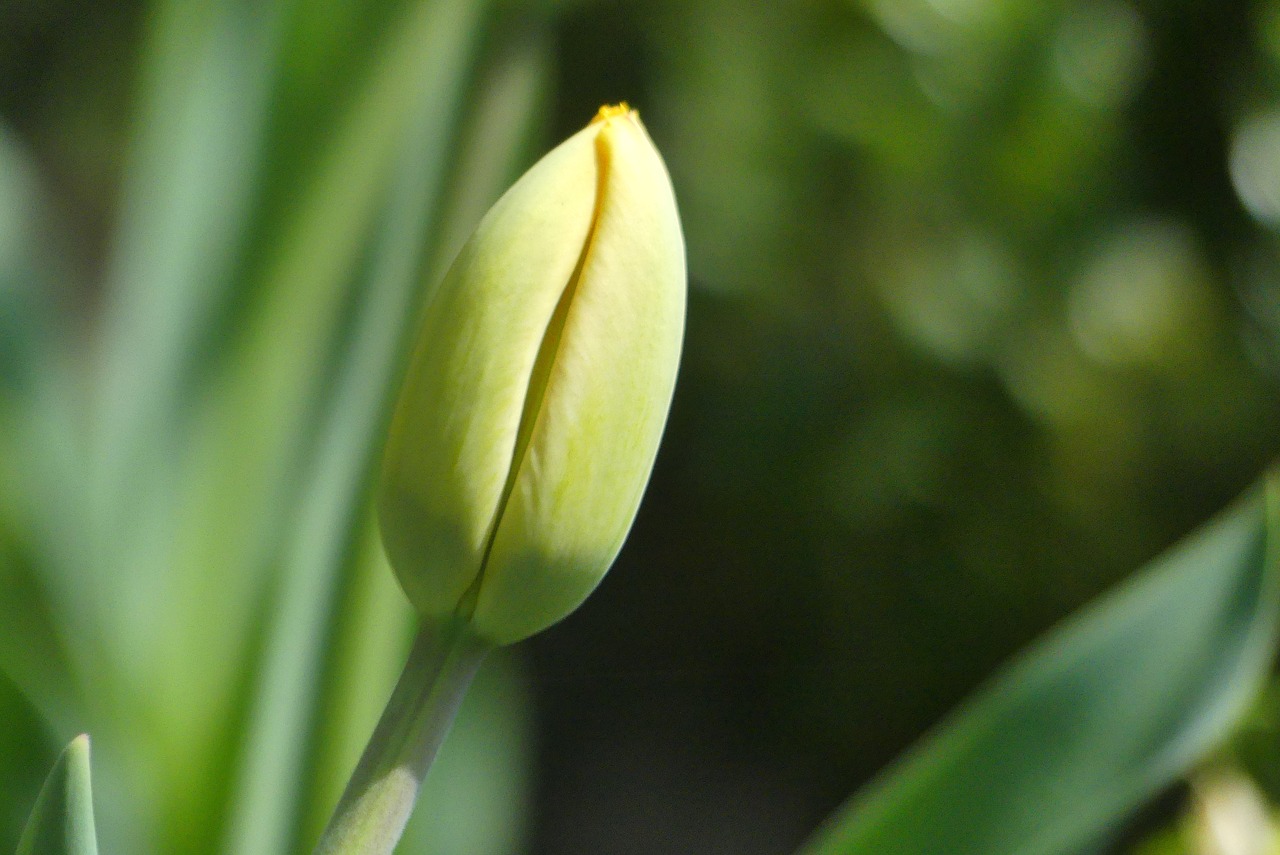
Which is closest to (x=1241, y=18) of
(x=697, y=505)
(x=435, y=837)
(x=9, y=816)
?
(x=697, y=505)

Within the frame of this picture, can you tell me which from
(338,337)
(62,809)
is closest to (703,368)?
(338,337)

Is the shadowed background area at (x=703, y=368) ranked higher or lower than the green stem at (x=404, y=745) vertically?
higher

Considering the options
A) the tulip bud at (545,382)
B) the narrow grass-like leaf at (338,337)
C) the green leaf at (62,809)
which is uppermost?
the narrow grass-like leaf at (338,337)

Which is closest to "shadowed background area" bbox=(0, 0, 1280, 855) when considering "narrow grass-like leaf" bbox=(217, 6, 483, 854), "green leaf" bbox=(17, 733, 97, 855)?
"narrow grass-like leaf" bbox=(217, 6, 483, 854)

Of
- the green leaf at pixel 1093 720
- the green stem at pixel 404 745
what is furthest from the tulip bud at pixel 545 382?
the green leaf at pixel 1093 720

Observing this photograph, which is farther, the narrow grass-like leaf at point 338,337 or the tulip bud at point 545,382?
the narrow grass-like leaf at point 338,337

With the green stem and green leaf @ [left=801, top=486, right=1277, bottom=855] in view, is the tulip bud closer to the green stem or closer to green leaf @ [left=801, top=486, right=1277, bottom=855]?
the green stem

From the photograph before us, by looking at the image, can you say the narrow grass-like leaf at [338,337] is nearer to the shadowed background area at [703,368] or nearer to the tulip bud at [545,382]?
the shadowed background area at [703,368]
